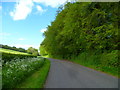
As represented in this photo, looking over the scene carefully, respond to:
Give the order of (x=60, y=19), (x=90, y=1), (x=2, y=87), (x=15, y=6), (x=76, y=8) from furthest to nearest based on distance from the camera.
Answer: (x=60, y=19)
(x=76, y=8)
(x=90, y=1)
(x=15, y=6)
(x=2, y=87)

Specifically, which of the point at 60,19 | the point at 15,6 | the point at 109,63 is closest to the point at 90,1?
the point at 109,63

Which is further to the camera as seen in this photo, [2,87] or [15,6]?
[15,6]

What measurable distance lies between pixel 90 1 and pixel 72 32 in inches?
277

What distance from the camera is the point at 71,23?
63.8 ft

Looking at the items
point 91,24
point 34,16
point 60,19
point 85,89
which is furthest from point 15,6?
point 60,19

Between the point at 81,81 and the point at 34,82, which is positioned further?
the point at 81,81

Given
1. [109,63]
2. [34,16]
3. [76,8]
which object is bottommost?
[109,63]

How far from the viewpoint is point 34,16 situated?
559 inches

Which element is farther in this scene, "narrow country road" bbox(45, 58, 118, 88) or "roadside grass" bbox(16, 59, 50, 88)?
"narrow country road" bbox(45, 58, 118, 88)

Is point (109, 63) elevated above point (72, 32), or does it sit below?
below

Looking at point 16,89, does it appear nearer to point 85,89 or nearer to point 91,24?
point 85,89

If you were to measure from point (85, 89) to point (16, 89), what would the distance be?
3.33 metres

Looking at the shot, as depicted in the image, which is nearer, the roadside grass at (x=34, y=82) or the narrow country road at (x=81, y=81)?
the roadside grass at (x=34, y=82)

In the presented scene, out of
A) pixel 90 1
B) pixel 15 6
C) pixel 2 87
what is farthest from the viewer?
pixel 90 1
